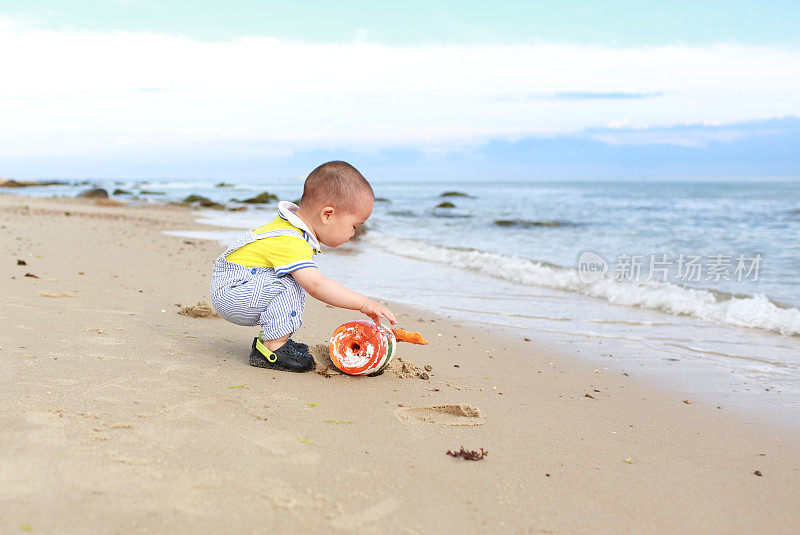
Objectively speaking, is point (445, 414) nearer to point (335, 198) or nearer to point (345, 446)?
point (345, 446)


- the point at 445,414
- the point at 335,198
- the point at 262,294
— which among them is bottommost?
the point at 445,414

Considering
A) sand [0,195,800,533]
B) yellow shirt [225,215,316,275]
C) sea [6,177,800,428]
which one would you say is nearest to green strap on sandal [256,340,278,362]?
sand [0,195,800,533]

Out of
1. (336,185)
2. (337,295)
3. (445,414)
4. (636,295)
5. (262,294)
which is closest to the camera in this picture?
(445,414)

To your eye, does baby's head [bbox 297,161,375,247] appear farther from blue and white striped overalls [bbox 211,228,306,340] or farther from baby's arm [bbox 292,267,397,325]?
baby's arm [bbox 292,267,397,325]

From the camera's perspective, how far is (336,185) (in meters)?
3.31

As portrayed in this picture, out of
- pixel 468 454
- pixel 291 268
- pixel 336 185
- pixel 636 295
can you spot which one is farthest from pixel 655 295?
pixel 468 454

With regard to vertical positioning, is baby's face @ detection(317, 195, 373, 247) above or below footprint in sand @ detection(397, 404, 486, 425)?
above

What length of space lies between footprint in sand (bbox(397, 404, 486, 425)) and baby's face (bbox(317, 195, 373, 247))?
987 mm

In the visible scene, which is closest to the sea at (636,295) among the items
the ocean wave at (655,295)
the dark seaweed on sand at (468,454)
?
the ocean wave at (655,295)

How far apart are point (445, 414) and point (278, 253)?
1.22 m

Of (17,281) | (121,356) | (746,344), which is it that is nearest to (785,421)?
(746,344)

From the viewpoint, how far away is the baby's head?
3.31 metres

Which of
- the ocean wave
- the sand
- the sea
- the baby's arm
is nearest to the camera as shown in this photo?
the sand

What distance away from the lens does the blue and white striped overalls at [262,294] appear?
3408 millimetres
